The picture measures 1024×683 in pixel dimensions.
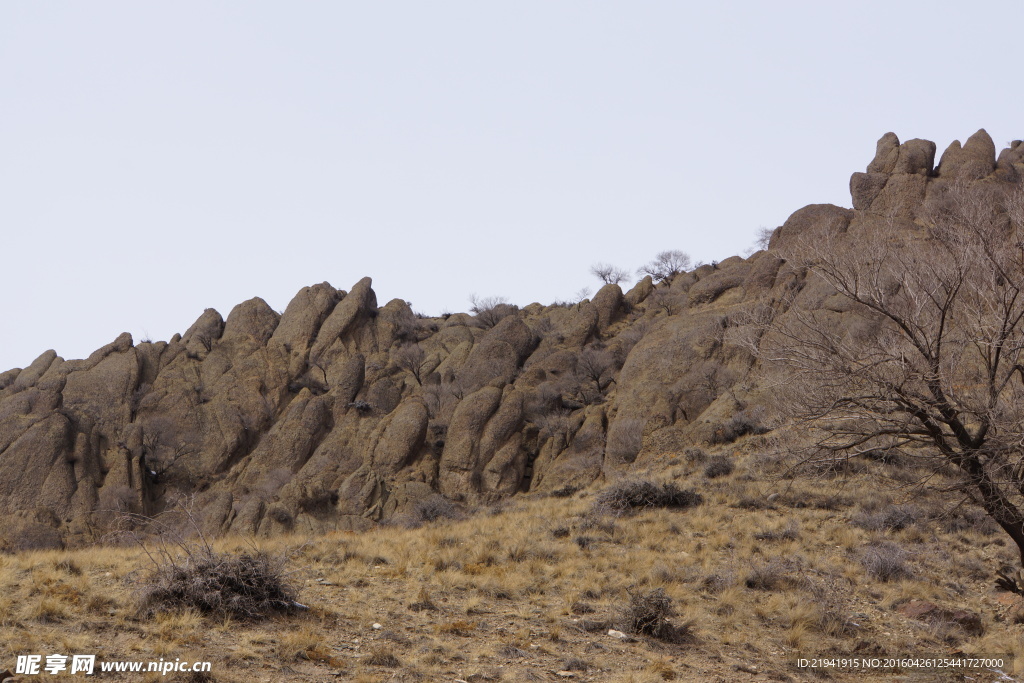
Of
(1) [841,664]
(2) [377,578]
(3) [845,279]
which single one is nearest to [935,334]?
(3) [845,279]

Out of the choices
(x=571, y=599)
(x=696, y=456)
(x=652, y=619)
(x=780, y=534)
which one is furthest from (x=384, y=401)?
(x=652, y=619)

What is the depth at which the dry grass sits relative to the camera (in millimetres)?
9070

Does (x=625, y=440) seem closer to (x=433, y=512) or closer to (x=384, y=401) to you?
(x=433, y=512)

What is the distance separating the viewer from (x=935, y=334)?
40.8ft

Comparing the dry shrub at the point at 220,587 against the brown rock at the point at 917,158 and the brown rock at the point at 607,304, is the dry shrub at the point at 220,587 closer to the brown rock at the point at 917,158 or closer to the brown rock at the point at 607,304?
the brown rock at the point at 607,304

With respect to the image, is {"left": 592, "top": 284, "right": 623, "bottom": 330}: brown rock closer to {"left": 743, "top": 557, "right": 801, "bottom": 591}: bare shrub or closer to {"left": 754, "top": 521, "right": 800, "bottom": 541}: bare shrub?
{"left": 754, "top": 521, "right": 800, "bottom": 541}: bare shrub

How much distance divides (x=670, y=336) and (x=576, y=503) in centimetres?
1423

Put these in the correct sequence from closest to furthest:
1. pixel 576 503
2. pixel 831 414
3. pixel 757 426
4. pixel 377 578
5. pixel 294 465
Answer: pixel 831 414 < pixel 377 578 < pixel 576 503 < pixel 757 426 < pixel 294 465

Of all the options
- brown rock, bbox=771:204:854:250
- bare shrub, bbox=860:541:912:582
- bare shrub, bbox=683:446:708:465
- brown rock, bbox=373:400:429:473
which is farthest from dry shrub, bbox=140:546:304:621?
brown rock, bbox=771:204:854:250

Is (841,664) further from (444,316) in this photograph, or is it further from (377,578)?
(444,316)

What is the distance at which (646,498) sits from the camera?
20.4 meters

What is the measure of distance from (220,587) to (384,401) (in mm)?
30444

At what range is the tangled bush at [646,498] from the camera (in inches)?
797

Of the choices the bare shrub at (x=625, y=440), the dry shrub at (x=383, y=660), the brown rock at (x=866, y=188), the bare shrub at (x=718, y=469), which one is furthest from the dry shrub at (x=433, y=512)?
the brown rock at (x=866, y=188)
